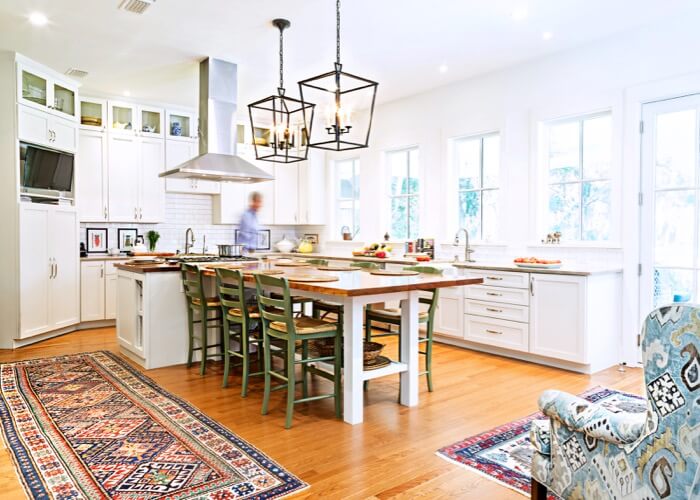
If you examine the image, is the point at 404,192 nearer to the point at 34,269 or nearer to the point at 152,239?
the point at 152,239

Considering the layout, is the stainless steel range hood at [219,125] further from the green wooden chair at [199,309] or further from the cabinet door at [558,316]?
the cabinet door at [558,316]

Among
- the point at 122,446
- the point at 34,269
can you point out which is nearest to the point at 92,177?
the point at 34,269

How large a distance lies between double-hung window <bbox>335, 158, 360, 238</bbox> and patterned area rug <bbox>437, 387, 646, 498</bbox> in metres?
4.94

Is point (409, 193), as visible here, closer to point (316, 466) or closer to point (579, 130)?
point (579, 130)

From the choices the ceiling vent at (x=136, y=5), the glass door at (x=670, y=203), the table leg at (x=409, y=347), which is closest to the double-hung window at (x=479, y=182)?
the glass door at (x=670, y=203)

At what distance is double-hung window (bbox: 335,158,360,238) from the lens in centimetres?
779

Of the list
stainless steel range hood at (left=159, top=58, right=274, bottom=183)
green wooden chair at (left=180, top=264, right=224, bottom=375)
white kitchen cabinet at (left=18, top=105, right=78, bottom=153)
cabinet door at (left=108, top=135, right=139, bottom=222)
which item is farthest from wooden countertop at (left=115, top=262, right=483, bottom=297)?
cabinet door at (left=108, top=135, right=139, bottom=222)

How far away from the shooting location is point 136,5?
404 cm

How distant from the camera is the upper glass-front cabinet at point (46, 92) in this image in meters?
5.29

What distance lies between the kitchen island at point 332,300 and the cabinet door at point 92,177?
1835mm

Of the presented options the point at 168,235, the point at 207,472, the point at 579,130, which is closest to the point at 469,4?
the point at 579,130

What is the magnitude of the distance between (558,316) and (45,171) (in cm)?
544

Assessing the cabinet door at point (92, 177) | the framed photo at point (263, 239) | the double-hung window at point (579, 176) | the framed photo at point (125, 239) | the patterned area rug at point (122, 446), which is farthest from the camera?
the framed photo at point (263, 239)

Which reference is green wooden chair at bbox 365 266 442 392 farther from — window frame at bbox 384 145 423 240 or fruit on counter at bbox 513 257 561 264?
window frame at bbox 384 145 423 240
